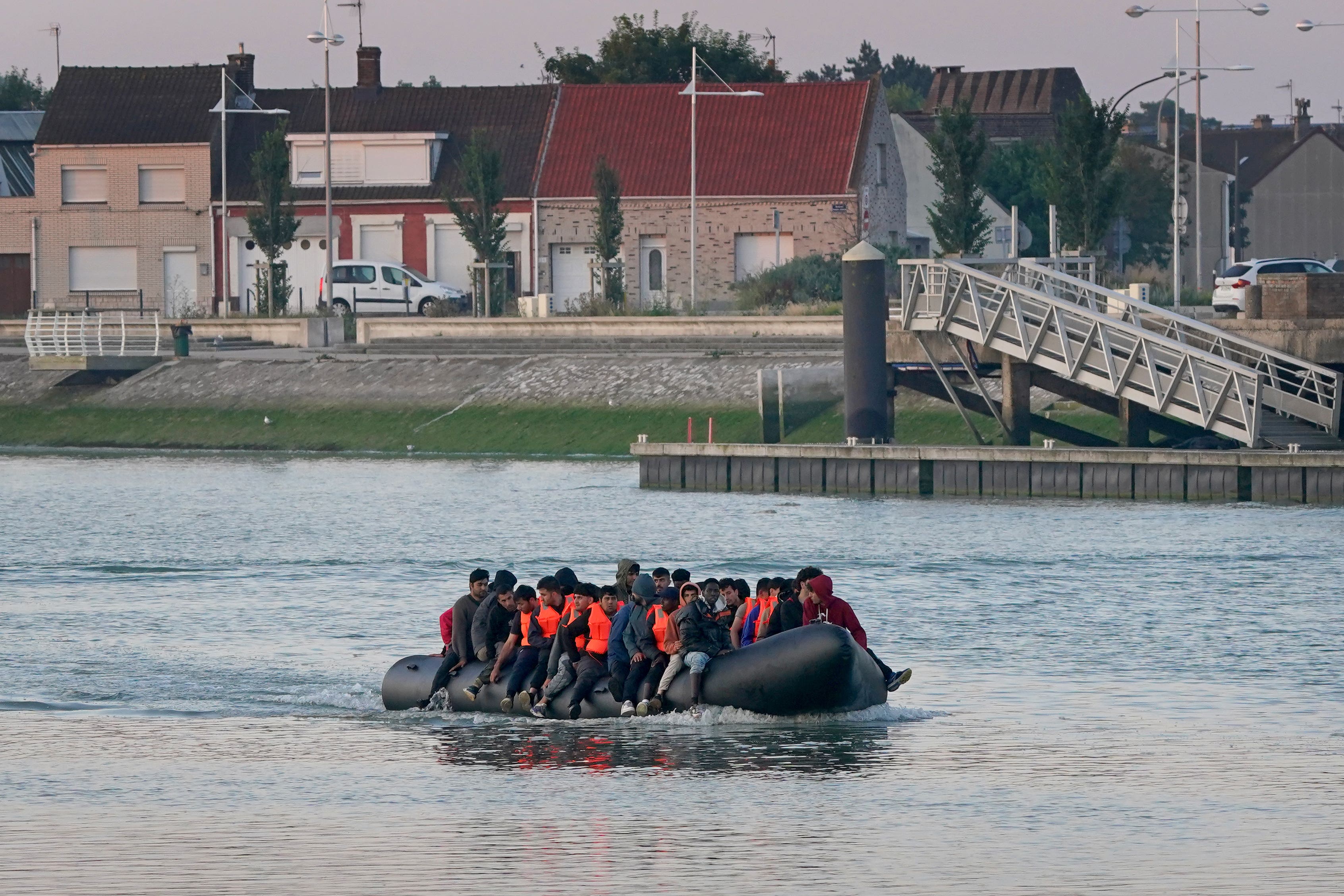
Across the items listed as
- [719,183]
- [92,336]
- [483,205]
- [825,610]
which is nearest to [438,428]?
[483,205]

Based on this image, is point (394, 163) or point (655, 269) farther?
point (394, 163)

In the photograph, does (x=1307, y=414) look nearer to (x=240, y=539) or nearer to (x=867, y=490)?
(x=867, y=490)

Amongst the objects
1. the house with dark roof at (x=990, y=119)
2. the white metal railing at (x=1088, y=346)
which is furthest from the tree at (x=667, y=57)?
the white metal railing at (x=1088, y=346)

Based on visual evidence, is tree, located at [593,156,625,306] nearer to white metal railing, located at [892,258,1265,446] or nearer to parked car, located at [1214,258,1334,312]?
parked car, located at [1214,258,1334,312]

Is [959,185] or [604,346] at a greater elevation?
[959,185]

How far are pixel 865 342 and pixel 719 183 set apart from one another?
30.6 meters

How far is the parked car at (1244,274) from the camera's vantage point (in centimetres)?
5678

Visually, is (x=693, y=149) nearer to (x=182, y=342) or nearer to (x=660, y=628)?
(x=182, y=342)

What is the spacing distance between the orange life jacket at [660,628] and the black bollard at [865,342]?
83.0ft

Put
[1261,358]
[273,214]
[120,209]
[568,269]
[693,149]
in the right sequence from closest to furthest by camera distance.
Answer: [1261,358]
[693,149]
[273,214]
[568,269]
[120,209]

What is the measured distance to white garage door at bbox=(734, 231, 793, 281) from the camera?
3000 inches

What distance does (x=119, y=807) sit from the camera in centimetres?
1869

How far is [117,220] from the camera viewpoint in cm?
8181

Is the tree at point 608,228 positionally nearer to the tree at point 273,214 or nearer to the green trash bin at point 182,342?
the tree at point 273,214
